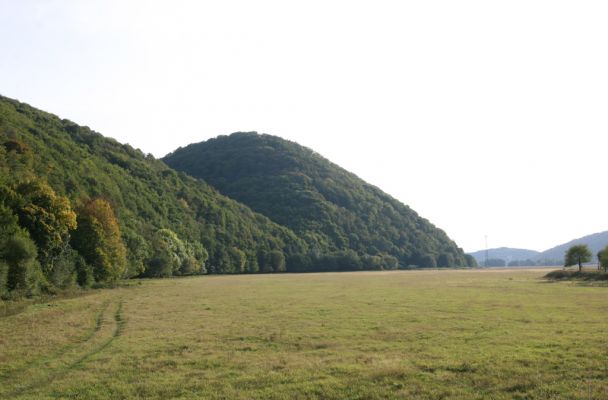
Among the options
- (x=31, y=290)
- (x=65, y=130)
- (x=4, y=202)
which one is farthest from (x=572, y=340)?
(x=65, y=130)

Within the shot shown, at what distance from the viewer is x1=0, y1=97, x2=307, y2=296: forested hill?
2334 inches

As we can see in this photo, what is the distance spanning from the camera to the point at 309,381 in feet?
58.2

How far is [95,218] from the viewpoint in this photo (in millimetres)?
76438

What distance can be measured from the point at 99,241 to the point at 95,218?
4095 mm

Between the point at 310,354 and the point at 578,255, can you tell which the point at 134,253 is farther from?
the point at 578,255

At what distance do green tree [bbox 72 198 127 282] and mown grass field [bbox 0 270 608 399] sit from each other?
37188 millimetres

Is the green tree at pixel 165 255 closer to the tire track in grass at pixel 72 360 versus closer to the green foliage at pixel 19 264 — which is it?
the green foliage at pixel 19 264

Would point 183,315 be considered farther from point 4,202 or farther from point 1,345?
point 4,202

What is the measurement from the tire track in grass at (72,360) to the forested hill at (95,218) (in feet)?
84.4

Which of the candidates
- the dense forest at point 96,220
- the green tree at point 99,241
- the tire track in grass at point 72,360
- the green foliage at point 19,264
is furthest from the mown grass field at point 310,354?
the green tree at point 99,241

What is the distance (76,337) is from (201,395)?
1433 centimetres

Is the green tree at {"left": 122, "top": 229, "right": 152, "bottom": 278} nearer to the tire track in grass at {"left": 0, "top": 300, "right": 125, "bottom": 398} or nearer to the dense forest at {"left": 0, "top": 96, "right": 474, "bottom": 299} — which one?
the dense forest at {"left": 0, "top": 96, "right": 474, "bottom": 299}

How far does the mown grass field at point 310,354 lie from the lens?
16.8 meters

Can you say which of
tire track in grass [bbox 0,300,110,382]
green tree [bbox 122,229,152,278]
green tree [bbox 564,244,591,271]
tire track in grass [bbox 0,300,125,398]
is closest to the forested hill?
green tree [bbox 122,229,152,278]
